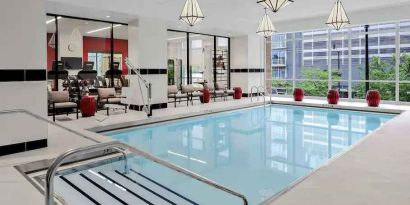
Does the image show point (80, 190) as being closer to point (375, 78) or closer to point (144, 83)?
point (144, 83)

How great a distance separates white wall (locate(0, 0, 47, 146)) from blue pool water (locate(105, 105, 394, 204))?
1.69 metres

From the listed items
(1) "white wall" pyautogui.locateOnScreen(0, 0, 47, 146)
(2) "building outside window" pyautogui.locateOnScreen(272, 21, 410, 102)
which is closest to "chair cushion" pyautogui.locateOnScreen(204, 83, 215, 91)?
(2) "building outside window" pyautogui.locateOnScreen(272, 21, 410, 102)

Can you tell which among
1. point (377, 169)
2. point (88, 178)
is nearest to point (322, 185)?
point (377, 169)

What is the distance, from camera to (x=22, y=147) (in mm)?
4699

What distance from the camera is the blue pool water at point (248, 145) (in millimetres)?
4238

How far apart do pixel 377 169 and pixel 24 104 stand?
4759 millimetres

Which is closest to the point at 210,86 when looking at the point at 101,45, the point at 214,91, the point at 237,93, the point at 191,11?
the point at 214,91

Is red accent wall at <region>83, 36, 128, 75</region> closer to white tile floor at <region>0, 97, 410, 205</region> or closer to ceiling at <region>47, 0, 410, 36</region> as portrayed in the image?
ceiling at <region>47, 0, 410, 36</region>

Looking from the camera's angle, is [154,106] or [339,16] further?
[154,106]

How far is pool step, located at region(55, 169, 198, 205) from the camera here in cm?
360

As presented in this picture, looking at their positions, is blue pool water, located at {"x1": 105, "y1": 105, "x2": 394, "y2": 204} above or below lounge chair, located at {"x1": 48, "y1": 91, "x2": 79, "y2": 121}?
A: below

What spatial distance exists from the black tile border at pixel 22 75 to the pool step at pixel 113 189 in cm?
157

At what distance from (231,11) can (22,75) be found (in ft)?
26.0

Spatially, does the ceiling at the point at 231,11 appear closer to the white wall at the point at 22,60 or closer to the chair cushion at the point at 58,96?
the chair cushion at the point at 58,96
